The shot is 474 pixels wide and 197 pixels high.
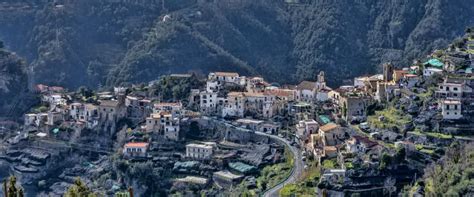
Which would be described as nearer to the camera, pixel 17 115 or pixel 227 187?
pixel 227 187

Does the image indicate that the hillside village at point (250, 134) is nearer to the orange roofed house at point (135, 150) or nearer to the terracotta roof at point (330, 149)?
the orange roofed house at point (135, 150)

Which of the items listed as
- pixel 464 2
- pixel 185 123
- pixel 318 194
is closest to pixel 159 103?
pixel 185 123

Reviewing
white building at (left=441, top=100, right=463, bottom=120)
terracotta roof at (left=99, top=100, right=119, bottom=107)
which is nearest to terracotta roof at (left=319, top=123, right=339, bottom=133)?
white building at (left=441, top=100, right=463, bottom=120)

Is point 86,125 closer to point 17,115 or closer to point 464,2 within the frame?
point 17,115

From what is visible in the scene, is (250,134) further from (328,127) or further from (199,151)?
(328,127)

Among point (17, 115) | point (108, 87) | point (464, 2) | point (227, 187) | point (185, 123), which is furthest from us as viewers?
point (464, 2)

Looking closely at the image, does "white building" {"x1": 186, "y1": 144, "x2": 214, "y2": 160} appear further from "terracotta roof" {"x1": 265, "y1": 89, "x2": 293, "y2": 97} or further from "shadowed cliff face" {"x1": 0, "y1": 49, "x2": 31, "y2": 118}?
"shadowed cliff face" {"x1": 0, "y1": 49, "x2": 31, "y2": 118}
